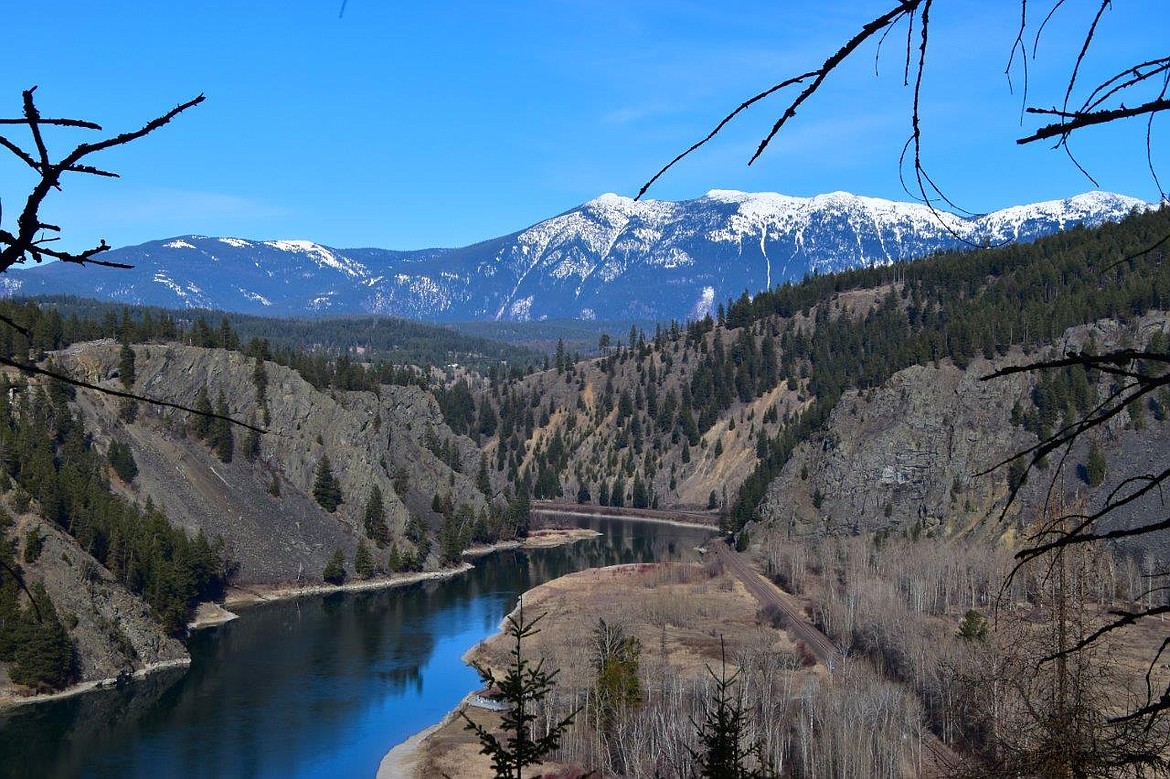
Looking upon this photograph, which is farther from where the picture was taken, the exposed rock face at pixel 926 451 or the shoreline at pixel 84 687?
the exposed rock face at pixel 926 451

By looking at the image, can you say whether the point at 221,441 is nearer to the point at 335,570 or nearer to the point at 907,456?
the point at 335,570

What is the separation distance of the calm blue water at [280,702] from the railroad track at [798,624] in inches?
827

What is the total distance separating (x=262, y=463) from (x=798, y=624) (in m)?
62.0

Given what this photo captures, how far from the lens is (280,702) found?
6269 cm

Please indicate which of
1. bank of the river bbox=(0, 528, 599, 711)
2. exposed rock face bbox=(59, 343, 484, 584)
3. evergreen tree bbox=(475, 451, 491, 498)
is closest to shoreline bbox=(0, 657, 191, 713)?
bank of the river bbox=(0, 528, 599, 711)

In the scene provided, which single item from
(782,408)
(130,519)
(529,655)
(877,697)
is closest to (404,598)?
(130,519)

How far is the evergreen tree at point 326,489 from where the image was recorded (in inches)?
4729

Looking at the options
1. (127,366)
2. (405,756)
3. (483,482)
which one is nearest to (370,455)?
(483,482)

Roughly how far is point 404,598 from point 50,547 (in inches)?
1238

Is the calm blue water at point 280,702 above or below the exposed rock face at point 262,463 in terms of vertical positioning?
below

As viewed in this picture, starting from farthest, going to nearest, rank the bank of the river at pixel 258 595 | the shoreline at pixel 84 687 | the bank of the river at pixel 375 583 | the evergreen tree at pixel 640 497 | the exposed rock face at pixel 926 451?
the evergreen tree at pixel 640 497 < the exposed rock face at pixel 926 451 < the bank of the river at pixel 375 583 < the bank of the river at pixel 258 595 < the shoreline at pixel 84 687

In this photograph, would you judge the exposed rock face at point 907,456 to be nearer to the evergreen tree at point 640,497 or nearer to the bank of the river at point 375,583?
the bank of the river at point 375,583

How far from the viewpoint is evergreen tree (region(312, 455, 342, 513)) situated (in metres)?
120

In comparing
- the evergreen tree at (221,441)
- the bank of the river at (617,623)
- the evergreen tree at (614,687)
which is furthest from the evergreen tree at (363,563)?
the evergreen tree at (614,687)
